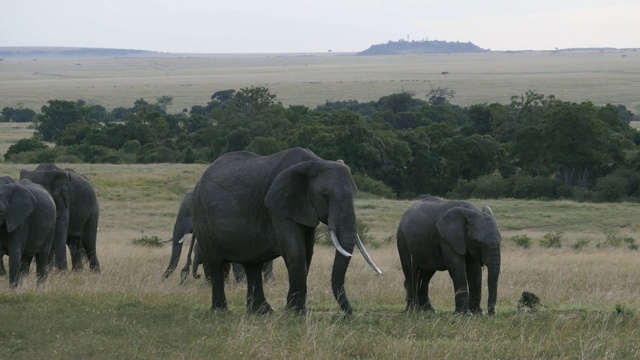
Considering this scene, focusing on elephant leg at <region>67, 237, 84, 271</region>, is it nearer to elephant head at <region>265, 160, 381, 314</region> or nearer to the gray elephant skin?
the gray elephant skin

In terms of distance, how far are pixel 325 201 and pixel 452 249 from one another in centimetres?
217

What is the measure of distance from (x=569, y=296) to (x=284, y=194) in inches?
222

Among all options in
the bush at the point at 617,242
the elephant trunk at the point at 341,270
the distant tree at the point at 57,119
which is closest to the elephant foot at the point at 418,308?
the elephant trunk at the point at 341,270

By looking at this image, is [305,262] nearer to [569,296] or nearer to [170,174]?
[569,296]

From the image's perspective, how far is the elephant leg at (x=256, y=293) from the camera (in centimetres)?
1179

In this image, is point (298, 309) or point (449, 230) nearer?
point (298, 309)

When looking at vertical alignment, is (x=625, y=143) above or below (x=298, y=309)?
below

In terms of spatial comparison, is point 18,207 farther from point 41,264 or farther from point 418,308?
point 418,308

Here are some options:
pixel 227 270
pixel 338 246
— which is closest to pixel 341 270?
pixel 338 246

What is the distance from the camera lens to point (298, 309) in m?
11.4

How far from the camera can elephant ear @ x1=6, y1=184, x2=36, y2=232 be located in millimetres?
13609

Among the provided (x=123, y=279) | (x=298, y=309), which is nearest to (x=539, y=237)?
(x=123, y=279)

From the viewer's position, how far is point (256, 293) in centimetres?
1196

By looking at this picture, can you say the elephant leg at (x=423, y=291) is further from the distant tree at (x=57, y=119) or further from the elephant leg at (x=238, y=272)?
the distant tree at (x=57, y=119)
